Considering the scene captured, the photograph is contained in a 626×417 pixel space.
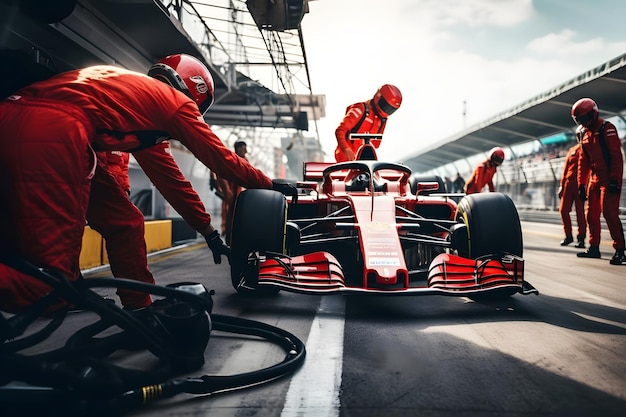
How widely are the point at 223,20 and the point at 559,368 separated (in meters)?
9.06

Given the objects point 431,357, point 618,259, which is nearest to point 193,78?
point 431,357

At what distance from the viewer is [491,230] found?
12.1 feet

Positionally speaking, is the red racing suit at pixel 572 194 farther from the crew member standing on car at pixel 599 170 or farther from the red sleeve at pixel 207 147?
the red sleeve at pixel 207 147

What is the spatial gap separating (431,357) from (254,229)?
5.55 feet

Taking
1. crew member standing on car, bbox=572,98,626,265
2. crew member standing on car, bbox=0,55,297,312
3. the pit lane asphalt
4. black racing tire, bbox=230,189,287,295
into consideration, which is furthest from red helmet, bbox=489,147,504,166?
crew member standing on car, bbox=0,55,297,312

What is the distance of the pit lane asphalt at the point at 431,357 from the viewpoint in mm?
1798

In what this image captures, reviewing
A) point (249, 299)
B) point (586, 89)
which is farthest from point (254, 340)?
point (586, 89)

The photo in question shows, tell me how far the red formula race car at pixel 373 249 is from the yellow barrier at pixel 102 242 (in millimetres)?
A: 2814

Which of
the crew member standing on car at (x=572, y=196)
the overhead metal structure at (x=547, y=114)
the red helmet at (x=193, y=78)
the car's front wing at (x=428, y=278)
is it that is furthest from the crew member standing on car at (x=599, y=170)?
the overhead metal structure at (x=547, y=114)

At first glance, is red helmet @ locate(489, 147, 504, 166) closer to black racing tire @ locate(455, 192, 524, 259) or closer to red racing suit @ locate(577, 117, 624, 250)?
red racing suit @ locate(577, 117, 624, 250)

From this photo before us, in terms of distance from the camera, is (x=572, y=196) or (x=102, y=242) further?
(x=572, y=196)

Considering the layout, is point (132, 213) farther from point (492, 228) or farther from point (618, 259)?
point (618, 259)

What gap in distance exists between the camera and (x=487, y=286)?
3301 millimetres

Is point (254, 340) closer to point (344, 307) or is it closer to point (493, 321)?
point (344, 307)
